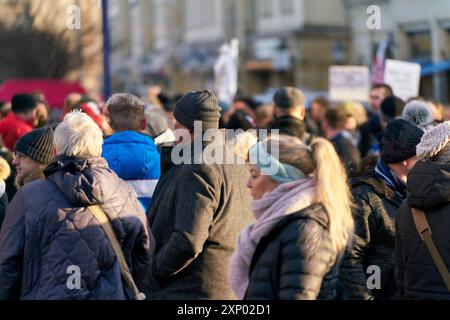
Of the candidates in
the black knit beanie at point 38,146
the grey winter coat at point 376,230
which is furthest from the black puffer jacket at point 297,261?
the black knit beanie at point 38,146

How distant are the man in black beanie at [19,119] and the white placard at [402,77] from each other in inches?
213

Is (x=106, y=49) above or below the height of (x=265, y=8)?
below

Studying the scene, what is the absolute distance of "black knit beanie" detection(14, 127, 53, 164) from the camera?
19.5ft

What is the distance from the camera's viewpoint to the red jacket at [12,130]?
390 inches

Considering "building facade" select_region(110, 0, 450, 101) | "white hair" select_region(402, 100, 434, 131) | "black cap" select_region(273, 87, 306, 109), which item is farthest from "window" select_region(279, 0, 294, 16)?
"white hair" select_region(402, 100, 434, 131)

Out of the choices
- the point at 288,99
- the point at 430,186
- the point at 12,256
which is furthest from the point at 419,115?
the point at 12,256

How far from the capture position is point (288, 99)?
8.70 meters

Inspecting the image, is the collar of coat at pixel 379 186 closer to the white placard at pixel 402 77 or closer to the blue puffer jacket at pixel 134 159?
the blue puffer jacket at pixel 134 159

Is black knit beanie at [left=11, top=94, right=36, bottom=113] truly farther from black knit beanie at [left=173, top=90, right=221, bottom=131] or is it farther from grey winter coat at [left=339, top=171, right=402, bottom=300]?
grey winter coat at [left=339, top=171, right=402, bottom=300]

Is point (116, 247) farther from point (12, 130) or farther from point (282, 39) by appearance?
point (282, 39)

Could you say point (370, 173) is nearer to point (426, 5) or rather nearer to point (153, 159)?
point (153, 159)

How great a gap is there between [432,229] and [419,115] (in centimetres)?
262
